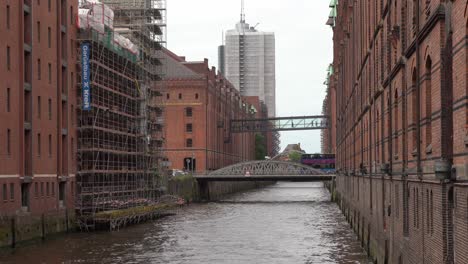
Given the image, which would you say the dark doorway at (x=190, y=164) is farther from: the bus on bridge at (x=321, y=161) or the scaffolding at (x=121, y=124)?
the scaffolding at (x=121, y=124)

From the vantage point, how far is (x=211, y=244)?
126 ft

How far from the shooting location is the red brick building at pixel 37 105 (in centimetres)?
3741

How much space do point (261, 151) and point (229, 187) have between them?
211 feet

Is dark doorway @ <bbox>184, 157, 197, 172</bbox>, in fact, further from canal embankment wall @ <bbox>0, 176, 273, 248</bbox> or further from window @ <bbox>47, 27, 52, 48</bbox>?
window @ <bbox>47, 27, 52, 48</bbox>

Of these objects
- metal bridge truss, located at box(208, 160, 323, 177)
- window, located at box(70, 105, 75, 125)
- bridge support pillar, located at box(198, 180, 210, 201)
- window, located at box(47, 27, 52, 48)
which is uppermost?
window, located at box(47, 27, 52, 48)

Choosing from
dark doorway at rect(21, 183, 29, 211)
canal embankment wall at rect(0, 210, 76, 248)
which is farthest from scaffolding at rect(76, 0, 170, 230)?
dark doorway at rect(21, 183, 29, 211)

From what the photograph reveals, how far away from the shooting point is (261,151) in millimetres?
181625

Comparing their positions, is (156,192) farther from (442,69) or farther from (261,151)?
(261,151)

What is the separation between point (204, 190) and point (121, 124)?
38.1 metres

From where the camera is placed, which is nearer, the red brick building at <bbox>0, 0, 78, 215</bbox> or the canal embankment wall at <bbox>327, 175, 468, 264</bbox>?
the canal embankment wall at <bbox>327, 175, 468, 264</bbox>

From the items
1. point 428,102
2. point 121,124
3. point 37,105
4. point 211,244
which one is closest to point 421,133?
point 428,102

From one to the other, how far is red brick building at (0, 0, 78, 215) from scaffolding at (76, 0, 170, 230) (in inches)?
67.1

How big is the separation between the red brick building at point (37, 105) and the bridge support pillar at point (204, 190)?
4542 cm

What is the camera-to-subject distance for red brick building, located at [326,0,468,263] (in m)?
12.9
